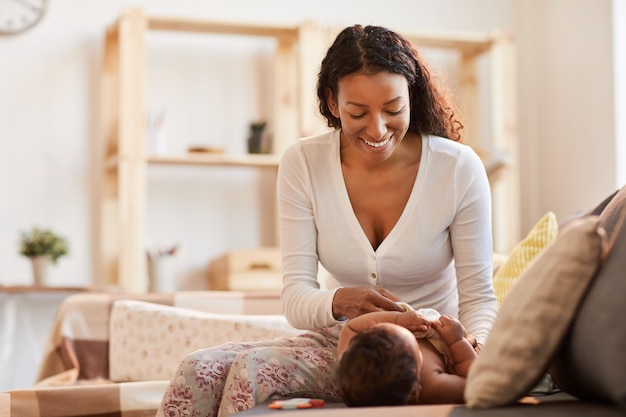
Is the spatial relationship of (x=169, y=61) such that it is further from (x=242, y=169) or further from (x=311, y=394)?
(x=311, y=394)

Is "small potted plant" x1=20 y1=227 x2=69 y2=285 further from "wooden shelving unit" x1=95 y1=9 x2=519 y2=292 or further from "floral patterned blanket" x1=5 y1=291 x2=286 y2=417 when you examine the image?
"floral patterned blanket" x1=5 y1=291 x2=286 y2=417

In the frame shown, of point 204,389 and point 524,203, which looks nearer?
point 204,389

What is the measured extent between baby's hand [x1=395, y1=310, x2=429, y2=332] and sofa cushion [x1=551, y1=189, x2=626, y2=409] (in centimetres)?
29

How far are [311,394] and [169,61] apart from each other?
10.5 ft

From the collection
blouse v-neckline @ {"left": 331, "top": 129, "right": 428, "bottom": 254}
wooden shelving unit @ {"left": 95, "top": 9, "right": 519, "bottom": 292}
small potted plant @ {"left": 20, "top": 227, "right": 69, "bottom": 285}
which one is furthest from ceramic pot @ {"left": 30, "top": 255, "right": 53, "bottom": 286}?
blouse v-neckline @ {"left": 331, "top": 129, "right": 428, "bottom": 254}

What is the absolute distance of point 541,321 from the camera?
4.46 ft

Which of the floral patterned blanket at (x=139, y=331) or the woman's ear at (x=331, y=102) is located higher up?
the woman's ear at (x=331, y=102)

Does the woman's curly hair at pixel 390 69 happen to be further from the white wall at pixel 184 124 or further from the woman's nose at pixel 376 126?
the white wall at pixel 184 124

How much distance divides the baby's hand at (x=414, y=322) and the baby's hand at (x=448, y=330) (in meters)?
0.04

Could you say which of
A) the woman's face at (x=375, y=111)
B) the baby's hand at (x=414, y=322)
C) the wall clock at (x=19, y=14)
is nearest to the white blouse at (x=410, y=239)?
the woman's face at (x=375, y=111)

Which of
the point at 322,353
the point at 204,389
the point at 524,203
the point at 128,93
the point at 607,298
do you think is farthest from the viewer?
the point at 524,203

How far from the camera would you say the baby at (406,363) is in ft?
4.80

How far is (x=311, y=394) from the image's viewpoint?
1834 mm

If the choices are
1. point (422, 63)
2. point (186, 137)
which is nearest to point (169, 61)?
point (186, 137)
